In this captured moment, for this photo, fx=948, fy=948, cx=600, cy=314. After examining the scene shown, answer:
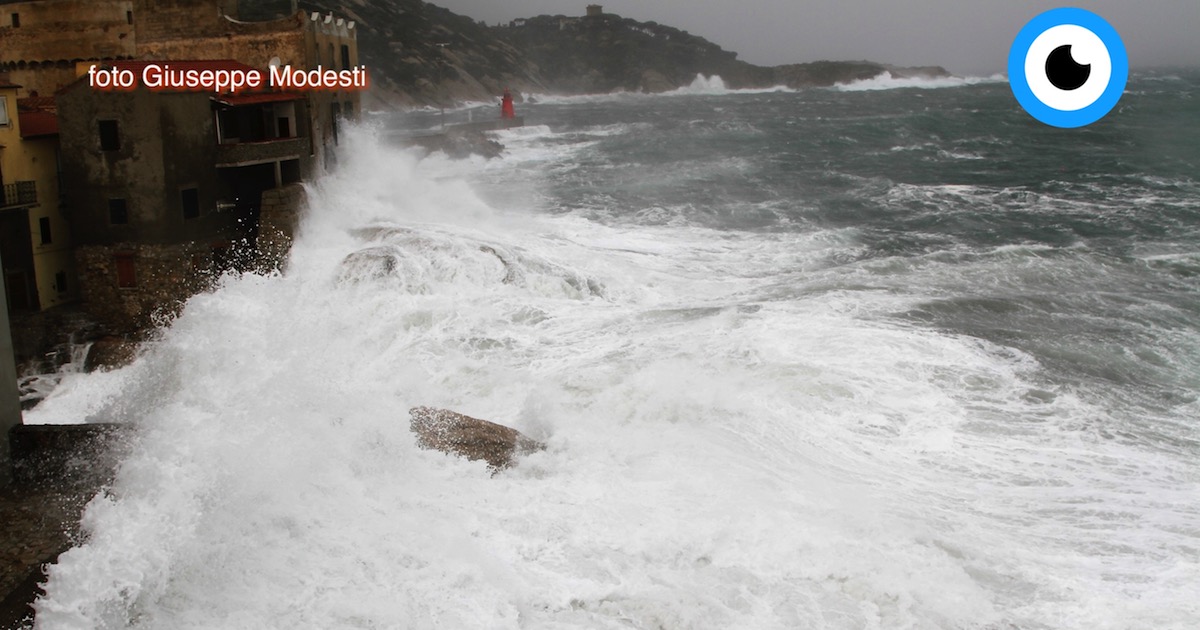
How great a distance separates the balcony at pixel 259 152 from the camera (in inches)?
862

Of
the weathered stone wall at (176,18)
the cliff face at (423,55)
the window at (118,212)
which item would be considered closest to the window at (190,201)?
the window at (118,212)

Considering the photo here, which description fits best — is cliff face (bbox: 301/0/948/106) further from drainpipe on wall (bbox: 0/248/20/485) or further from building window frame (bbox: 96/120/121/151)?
drainpipe on wall (bbox: 0/248/20/485)

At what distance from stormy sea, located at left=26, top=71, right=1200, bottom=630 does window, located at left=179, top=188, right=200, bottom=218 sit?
7.72 feet

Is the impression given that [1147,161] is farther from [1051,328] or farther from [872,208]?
[1051,328]

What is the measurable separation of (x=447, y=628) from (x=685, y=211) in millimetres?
25463

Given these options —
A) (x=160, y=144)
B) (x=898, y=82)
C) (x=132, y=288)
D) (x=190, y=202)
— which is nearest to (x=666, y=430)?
(x=132, y=288)

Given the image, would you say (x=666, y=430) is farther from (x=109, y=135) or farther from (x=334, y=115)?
(x=334, y=115)

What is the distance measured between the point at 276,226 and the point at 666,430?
13.6m

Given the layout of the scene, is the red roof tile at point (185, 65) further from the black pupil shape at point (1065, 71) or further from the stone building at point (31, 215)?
the black pupil shape at point (1065, 71)

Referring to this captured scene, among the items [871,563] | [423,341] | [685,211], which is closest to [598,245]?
[685,211]

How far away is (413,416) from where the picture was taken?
1236 centimetres

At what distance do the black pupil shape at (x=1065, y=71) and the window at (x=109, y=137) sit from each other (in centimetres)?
2049

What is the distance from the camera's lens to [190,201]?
69.8ft

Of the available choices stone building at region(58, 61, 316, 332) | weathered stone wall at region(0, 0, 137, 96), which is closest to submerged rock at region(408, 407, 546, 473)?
stone building at region(58, 61, 316, 332)
